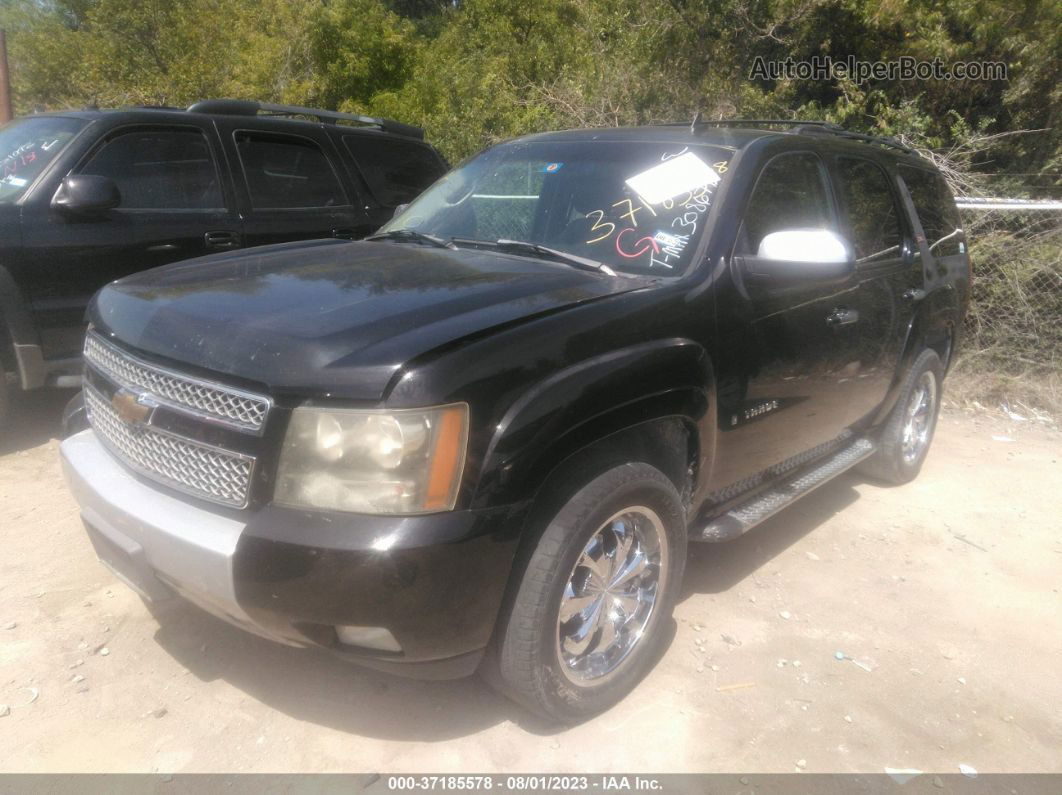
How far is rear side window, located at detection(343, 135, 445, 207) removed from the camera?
247 inches

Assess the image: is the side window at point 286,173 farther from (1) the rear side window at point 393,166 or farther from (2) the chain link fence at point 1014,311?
(2) the chain link fence at point 1014,311

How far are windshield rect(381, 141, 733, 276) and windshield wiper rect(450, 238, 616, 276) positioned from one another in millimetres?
38

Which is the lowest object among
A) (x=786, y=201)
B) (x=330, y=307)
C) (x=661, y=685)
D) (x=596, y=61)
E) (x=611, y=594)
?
(x=661, y=685)

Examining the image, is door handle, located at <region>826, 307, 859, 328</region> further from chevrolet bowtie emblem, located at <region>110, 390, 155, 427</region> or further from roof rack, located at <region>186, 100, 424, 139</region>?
roof rack, located at <region>186, 100, 424, 139</region>

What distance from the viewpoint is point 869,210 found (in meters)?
4.17

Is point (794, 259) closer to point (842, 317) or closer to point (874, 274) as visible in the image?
point (842, 317)

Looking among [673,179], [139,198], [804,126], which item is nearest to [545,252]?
[673,179]

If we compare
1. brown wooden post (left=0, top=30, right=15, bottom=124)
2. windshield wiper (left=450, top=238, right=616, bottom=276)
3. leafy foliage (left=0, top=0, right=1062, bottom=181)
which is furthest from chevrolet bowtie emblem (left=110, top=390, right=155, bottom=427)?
leafy foliage (left=0, top=0, right=1062, bottom=181)

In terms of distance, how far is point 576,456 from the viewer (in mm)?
2490

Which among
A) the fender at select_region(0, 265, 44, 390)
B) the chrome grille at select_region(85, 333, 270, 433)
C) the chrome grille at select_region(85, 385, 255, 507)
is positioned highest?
the chrome grille at select_region(85, 333, 270, 433)

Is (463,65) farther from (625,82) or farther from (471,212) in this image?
(471,212)

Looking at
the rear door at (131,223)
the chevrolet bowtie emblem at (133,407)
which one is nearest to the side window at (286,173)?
the rear door at (131,223)

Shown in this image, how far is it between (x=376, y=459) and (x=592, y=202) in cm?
169

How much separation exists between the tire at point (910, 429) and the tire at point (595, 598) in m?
2.37
